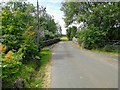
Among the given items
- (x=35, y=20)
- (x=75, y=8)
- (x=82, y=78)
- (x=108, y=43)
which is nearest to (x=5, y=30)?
(x=82, y=78)

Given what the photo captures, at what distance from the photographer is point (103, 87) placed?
430 inches

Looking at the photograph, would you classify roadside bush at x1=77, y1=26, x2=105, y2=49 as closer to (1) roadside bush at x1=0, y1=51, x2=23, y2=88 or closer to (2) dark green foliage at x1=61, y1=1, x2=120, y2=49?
(2) dark green foliage at x1=61, y1=1, x2=120, y2=49

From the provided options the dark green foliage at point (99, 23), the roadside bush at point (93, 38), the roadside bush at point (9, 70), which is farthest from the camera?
the roadside bush at point (93, 38)

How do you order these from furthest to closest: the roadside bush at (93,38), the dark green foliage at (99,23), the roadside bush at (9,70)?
the roadside bush at (93,38) → the dark green foliage at (99,23) → the roadside bush at (9,70)

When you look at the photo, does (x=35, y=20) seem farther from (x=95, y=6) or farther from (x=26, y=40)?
(x=26, y=40)

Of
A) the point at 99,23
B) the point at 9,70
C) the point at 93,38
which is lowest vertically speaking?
the point at 93,38

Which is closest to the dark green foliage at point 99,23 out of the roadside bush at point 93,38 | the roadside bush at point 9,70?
the roadside bush at point 93,38

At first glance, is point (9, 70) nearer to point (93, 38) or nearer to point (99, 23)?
point (93, 38)

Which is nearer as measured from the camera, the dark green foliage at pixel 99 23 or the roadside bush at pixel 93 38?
the dark green foliage at pixel 99 23

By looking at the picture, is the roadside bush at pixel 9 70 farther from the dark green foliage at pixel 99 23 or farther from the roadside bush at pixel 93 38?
the roadside bush at pixel 93 38

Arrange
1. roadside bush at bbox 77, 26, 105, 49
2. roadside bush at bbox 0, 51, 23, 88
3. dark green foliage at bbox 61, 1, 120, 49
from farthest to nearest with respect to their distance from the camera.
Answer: roadside bush at bbox 77, 26, 105, 49 → dark green foliage at bbox 61, 1, 120, 49 → roadside bush at bbox 0, 51, 23, 88

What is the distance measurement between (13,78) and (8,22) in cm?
955

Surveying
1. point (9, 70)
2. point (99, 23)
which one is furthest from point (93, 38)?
point (9, 70)

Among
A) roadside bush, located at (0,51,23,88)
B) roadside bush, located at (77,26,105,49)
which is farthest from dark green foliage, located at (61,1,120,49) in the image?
roadside bush, located at (0,51,23,88)
